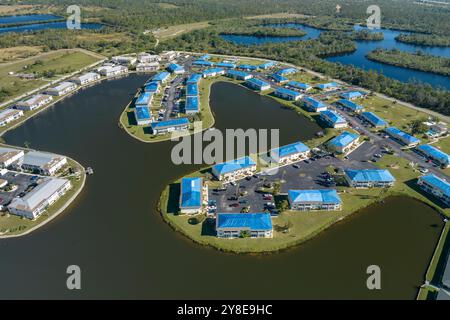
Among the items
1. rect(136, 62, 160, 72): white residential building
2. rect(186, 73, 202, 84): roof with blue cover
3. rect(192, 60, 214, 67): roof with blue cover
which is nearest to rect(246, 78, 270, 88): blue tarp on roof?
rect(186, 73, 202, 84): roof with blue cover

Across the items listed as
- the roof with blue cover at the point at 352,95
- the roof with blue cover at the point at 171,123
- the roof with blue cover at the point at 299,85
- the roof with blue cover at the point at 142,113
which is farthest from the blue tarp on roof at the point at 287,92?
the roof with blue cover at the point at 142,113

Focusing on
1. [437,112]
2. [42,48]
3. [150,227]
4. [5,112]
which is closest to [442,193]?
[437,112]

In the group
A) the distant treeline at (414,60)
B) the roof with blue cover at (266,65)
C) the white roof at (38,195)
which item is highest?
the distant treeline at (414,60)

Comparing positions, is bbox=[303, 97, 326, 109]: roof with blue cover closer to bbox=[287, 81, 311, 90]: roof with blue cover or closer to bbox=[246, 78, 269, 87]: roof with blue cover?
bbox=[287, 81, 311, 90]: roof with blue cover

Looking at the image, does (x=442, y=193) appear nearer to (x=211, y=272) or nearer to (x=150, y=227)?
(x=211, y=272)

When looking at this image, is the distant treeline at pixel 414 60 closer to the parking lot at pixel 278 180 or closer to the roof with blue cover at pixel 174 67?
the parking lot at pixel 278 180

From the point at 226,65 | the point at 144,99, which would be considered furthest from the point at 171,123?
the point at 226,65

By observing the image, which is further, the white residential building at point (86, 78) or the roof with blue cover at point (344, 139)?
the white residential building at point (86, 78)
